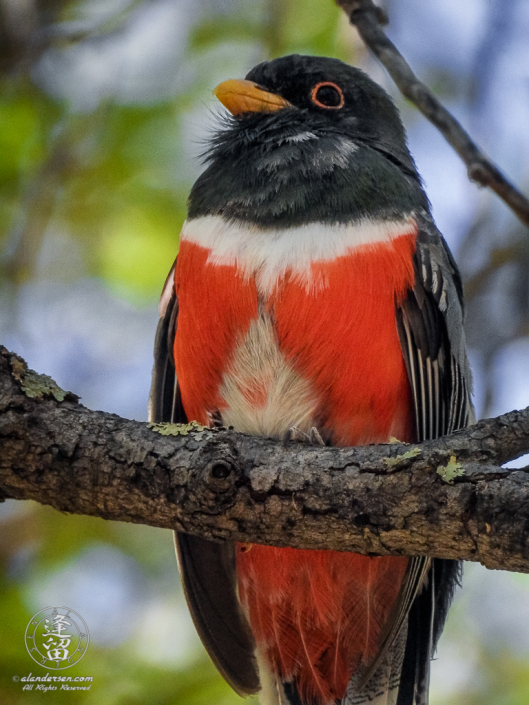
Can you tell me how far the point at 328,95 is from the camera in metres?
4.32

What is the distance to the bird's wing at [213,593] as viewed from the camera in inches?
164

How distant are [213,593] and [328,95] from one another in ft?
8.61

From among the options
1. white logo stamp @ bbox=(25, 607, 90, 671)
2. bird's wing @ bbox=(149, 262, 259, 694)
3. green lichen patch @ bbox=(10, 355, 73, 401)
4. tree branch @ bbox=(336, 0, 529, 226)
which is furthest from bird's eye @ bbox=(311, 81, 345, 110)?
white logo stamp @ bbox=(25, 607, 90, 671)

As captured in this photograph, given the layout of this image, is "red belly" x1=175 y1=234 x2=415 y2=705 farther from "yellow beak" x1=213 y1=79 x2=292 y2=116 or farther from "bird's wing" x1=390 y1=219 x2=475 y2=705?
"yellow beak" x1=213 y1=79 x2=292 y2=116

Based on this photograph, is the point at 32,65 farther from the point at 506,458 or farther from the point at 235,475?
the point at 506,458

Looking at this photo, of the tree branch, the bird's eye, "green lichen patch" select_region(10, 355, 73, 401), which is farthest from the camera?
the bird's eye

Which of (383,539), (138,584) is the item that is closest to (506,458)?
(383,539)

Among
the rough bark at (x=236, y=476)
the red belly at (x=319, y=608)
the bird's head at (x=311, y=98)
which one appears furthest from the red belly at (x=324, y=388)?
the bird's head at (x=311, y=98)

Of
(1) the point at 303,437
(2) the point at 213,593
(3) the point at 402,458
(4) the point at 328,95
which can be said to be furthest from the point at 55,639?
(4) the point at 328,95

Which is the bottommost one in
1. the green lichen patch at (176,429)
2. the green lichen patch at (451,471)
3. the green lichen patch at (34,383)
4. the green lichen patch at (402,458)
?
the green lichen patch at (451,471)

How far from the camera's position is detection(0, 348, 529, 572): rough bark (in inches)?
107

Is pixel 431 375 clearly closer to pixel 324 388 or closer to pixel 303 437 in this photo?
pixel 324 388

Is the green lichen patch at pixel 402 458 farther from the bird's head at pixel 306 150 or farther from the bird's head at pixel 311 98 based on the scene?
the bird's head at pixel 311 98

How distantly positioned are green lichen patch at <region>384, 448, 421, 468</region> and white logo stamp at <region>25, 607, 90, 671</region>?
255 centimetres
